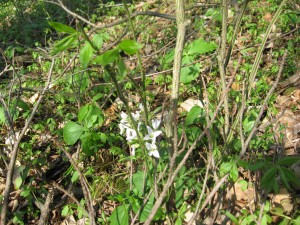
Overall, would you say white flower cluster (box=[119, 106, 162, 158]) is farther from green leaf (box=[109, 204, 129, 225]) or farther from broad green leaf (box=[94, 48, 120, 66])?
broad green leaf (box=[94, 48, 120, 66])

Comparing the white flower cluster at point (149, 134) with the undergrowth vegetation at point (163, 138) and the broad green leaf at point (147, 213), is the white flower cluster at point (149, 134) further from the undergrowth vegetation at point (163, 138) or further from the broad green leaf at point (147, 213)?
the broad green leaf at point (147, 213)

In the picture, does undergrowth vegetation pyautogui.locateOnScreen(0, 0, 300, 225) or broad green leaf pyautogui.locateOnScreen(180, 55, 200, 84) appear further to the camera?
broad green leaf pyautogui.locateOnScreen(180, 55, 200, 84)

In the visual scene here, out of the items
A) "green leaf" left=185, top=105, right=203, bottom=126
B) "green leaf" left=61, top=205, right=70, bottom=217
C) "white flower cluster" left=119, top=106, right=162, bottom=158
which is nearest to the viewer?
"white flower cluster" left=119, top=106, right=162, bottom=158

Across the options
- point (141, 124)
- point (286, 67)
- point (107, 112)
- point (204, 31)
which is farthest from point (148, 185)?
point (204, 31)

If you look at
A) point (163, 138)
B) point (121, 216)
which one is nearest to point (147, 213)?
point (121, 216)

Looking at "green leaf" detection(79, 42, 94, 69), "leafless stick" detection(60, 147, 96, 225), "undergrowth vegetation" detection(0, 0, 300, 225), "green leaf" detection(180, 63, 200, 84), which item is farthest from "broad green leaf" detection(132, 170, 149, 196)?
"green leaf" detection(79, 42, 94, 69)

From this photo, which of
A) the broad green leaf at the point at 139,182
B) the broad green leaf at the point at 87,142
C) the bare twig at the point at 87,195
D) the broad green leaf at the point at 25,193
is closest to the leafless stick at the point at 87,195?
the bare twig at the point at 87,195

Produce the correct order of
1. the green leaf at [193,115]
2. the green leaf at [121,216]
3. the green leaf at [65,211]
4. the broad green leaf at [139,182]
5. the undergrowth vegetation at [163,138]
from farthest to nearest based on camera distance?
the green leaf at [65,211], the green leaf at [193,115], the broad green leaf at [139,182], the green leaf at [121,216], the undergrowth vegetation at [163,138]

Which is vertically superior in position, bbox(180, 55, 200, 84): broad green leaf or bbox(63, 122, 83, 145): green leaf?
bbox(180, 55, 200, 84): broad green leaf

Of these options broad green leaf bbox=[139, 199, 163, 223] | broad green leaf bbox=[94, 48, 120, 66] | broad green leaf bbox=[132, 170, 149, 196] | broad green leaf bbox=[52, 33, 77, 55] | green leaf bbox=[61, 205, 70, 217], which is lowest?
broad green leaf bbox=[139, 199, 163, 223]
